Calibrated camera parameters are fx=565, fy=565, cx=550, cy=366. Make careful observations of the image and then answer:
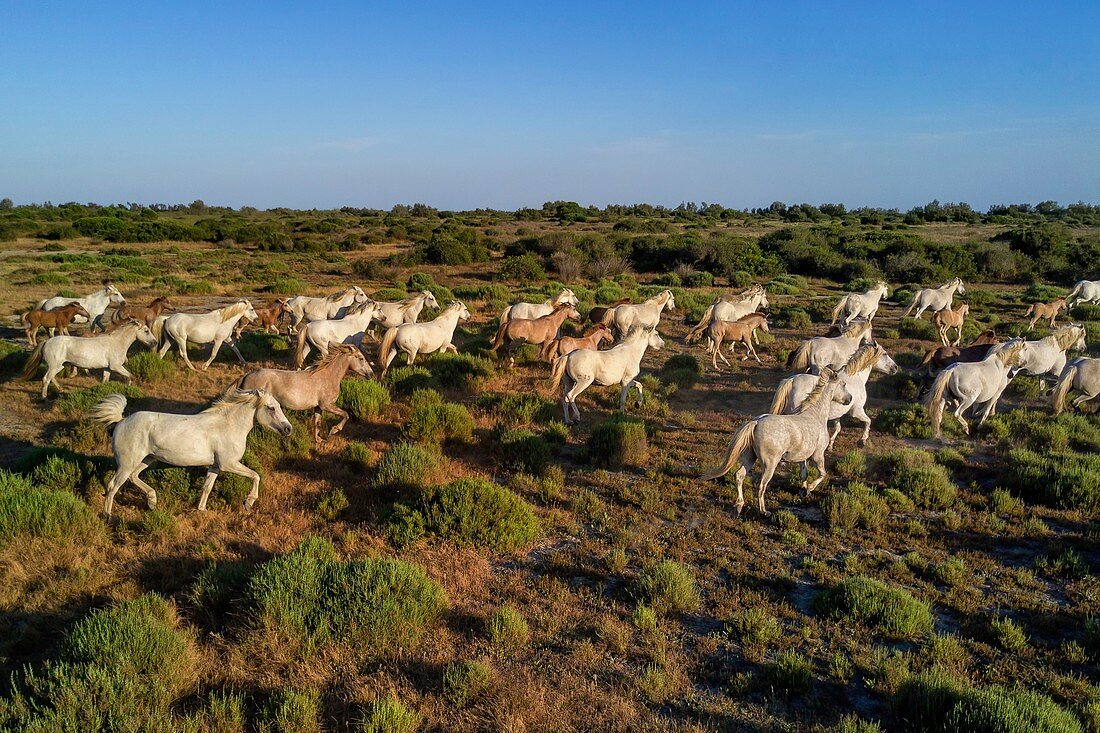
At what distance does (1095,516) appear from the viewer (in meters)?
7.06

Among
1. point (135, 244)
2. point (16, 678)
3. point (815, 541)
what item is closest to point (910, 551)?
point (815, 541)

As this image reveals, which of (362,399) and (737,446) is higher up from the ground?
(737,446)

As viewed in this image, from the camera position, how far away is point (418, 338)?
1230cm

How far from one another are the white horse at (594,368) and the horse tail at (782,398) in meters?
2.70

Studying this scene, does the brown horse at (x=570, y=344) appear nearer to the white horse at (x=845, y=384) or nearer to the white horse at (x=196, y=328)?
the white horse at (x=845, y=384)

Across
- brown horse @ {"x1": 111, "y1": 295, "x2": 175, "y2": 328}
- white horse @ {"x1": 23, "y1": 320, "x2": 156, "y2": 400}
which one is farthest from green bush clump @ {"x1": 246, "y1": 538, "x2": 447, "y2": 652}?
brown horse @ {"x1": 111, "y1": 295, "x2": 175, "y2": 328}

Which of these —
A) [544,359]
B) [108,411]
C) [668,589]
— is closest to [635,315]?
[544,359]

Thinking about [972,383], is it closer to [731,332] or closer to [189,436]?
[731,332]

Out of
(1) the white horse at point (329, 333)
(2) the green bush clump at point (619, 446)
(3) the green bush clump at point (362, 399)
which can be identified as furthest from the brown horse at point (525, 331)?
(2) the green bush clump at point (619, 446)

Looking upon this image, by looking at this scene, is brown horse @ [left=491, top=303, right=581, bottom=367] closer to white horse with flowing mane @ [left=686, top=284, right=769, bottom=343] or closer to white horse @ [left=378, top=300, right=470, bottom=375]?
white horse @ [left=378, top=300, right=470, bottom=375]

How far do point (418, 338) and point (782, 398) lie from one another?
7.49 meters

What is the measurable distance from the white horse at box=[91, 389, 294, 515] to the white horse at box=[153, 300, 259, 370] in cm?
655

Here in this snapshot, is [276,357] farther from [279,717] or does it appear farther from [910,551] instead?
[910,551]

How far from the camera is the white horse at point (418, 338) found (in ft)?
39.1
